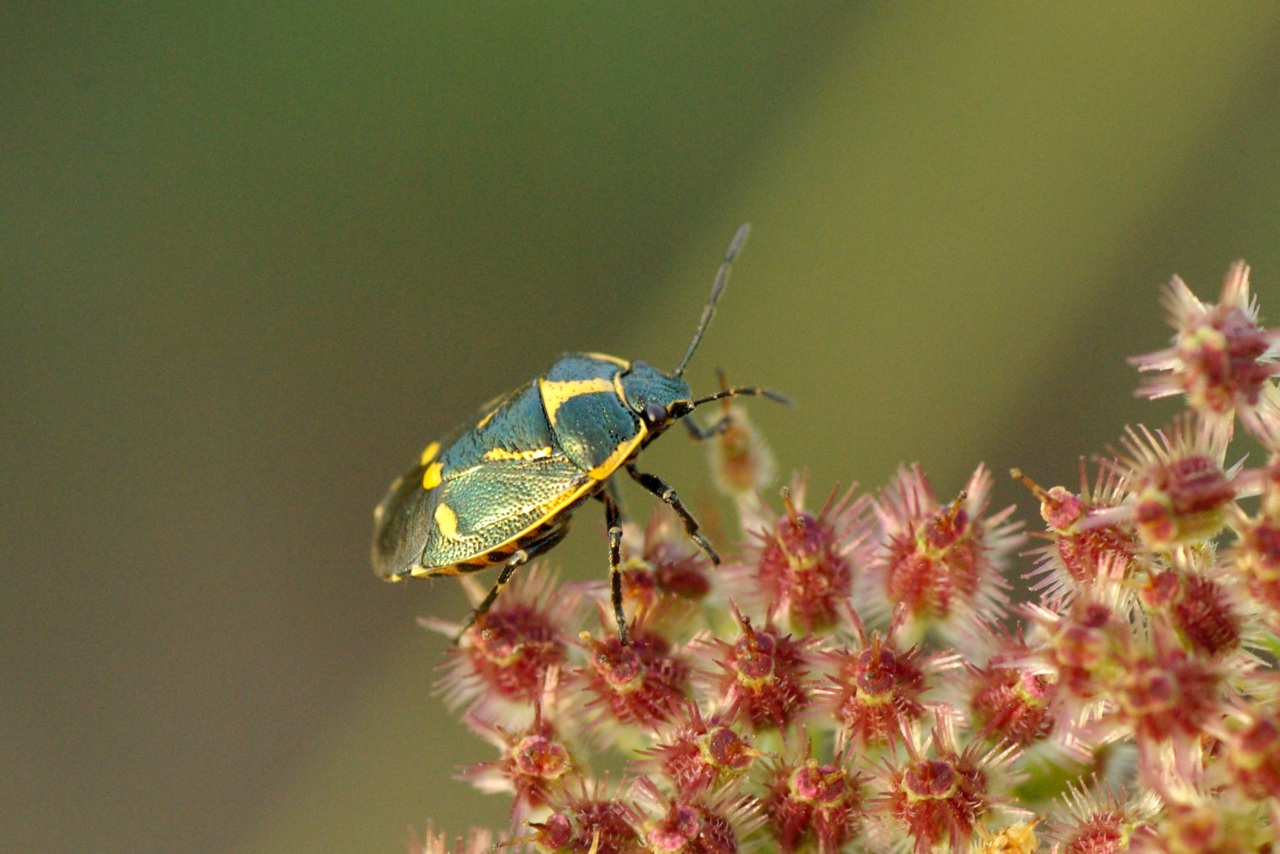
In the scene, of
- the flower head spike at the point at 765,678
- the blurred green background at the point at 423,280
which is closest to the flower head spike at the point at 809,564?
the flower head spike at the point at 765,678

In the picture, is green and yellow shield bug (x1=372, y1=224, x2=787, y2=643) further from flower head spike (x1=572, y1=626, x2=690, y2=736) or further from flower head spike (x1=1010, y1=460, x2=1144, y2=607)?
flower head spike (x1=1010, y1=460, x2=1144, y2=607)

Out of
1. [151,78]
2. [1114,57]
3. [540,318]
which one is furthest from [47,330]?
[1114,57]

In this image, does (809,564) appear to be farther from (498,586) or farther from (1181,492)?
(1181,492)

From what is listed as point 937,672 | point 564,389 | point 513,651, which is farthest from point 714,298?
point 937,672

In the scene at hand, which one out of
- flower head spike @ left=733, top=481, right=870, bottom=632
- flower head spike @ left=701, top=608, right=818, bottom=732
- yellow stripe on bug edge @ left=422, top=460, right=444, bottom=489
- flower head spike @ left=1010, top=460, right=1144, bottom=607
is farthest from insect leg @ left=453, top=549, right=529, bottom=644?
flower head spike @ left=1010, top=460, right=1144, bottom=607

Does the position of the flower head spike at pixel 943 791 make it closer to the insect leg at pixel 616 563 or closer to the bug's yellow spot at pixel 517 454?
the insect leg at pixel 616 563

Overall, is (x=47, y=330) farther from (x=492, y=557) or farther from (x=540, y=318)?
(x=492, y=557)
